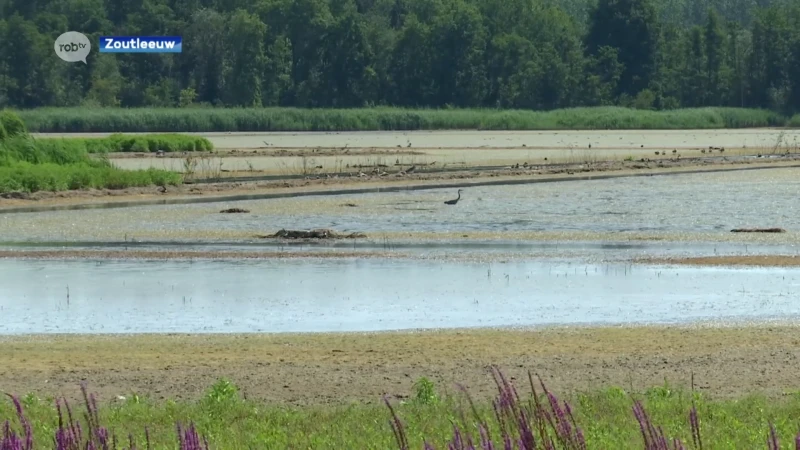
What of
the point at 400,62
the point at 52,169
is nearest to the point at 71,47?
the point at 400,62

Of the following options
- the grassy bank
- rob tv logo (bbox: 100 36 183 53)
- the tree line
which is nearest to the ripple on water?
the grassy bank

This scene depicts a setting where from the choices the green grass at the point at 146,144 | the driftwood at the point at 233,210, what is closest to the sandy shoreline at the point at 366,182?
the driftwood at the point at 233,210

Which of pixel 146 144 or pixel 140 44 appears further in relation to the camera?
pixel 140 44

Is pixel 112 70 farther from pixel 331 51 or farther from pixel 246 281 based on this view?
pixel 246 281

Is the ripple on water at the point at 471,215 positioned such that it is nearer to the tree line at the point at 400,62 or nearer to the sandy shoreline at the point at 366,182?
the sandy shoreline at the point at 366,182

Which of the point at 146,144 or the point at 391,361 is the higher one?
the point at 146,144

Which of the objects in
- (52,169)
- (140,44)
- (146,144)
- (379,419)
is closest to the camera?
(379,419)

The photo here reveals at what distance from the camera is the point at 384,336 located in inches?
586

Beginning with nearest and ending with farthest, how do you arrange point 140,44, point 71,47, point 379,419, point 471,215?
point 379,419, point 471,215, point 71,47, point 140,44

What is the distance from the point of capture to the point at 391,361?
12.9 metres

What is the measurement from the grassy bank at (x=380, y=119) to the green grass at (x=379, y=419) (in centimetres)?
8178

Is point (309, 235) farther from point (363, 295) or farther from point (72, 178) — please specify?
Result: point (72, 178)

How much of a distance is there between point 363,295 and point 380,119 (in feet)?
250

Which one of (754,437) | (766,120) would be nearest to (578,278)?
(754,437)
